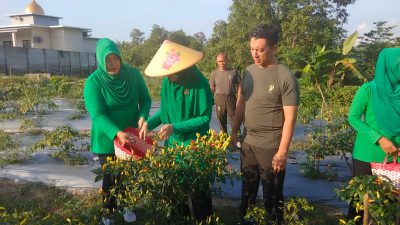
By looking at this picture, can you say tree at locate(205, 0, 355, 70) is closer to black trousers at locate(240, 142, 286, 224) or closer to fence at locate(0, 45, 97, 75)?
fence at locate(0, 45, 97, 75)

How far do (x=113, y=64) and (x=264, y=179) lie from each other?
123cm

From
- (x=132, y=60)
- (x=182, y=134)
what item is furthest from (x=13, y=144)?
(x=132, y=60)

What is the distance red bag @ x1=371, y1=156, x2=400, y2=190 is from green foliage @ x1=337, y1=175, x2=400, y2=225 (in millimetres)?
337

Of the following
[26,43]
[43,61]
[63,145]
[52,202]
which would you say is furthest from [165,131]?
[26,43]

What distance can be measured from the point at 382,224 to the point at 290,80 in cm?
100

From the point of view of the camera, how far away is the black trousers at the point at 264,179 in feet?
8.09

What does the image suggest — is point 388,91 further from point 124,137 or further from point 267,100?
point 124,137

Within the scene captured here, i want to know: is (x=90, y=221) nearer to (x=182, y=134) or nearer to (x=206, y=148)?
(x=206, y=148)

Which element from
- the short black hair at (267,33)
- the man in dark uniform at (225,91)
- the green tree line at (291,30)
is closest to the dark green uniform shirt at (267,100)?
the short black hair at (267,33)

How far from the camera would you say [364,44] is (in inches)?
828

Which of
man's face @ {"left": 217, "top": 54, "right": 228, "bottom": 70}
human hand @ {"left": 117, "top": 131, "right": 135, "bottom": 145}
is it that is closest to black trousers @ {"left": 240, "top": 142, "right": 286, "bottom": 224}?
human hand @ {"left": 117, "top": 131, "right": 135, "bottom": 145}

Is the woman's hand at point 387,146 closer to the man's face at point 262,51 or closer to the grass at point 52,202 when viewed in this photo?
the man's face at point 262,51

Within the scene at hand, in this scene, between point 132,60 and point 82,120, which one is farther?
point 132,60

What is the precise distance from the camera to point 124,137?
2.29m
